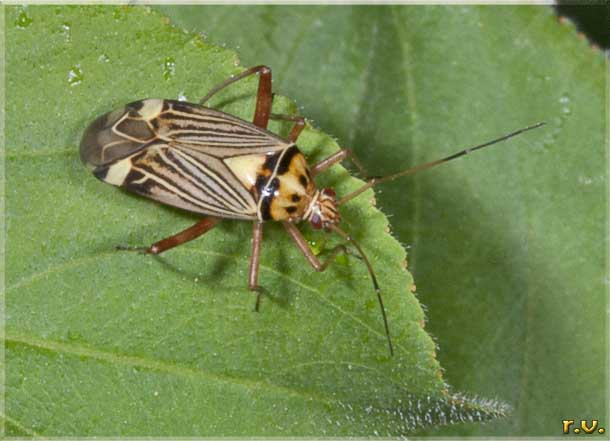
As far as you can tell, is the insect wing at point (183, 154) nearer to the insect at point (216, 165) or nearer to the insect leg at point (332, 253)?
the insect at point (216, 165)

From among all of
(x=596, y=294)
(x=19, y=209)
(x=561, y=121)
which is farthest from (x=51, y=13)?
(x=596, y=294)

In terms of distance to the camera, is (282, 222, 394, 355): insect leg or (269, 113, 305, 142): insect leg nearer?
(282, 222, 394, 355): insect leg

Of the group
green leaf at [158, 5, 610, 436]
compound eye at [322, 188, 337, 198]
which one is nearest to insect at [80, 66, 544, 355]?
compound eye at [322, 188, 337, 198]

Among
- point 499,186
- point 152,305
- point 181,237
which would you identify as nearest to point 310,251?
point 181,237

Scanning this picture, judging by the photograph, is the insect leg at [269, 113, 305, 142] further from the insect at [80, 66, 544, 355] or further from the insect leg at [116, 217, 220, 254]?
the insect leg at [116, 217, 220, 254]

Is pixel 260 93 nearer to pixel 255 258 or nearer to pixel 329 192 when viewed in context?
pixel 329 192
